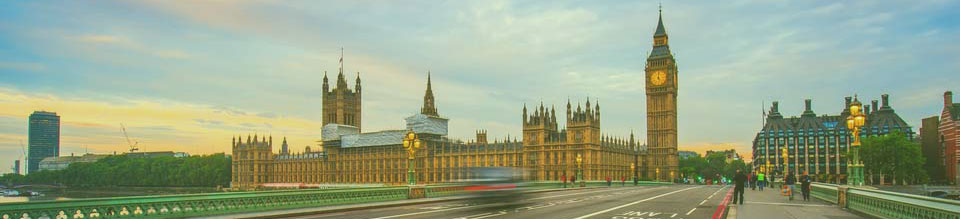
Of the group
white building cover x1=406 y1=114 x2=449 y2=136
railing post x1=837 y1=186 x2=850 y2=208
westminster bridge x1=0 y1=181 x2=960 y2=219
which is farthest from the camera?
A: white building cover x1=406 y1=114 x2=449 y2=136

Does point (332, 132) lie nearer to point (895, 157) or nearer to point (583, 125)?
point (583, 125)

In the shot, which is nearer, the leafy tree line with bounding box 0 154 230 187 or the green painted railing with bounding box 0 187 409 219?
the green painted railing with bounding box 0 187 409 219

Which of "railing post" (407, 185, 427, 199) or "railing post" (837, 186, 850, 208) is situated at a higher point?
"railing post" (837, 186, 850, 208)

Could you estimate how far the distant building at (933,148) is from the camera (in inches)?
4505

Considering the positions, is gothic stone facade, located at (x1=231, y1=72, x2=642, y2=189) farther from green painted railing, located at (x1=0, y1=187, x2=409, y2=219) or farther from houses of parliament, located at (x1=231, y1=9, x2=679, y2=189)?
green painted railing, located at (x1=0, y1=187, x2=409, y2=219)


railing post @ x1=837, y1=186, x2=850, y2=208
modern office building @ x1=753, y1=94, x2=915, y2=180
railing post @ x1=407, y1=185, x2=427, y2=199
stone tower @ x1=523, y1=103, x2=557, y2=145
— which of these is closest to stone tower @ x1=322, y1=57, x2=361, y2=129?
stone tower @ x1=523, y1=103, x2=557, y2=145

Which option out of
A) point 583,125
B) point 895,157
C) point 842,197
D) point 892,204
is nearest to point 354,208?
point 892,204

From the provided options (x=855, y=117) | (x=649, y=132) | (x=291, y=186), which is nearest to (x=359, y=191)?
(x=855, y=117)

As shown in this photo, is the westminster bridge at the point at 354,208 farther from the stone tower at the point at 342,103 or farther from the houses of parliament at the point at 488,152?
the stone tower at the point at 342,103

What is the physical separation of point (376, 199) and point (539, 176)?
7657 cm

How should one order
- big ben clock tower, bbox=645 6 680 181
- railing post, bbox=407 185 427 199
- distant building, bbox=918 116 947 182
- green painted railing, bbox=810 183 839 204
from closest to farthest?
green painted railing, bbox=810 183 839 204
railing post, bbox=407 185 427 199
distant building, bbox=918 116 947 182
big ben clock tower, bbox=645 6 680 181

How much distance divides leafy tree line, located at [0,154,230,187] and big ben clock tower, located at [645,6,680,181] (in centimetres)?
10123

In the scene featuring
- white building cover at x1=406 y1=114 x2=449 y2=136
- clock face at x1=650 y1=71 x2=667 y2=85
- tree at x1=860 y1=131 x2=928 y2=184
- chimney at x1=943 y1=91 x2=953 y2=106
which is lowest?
tree at x1=860 y1=131 x2=928 y2=184

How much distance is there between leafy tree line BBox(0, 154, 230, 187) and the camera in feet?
534
